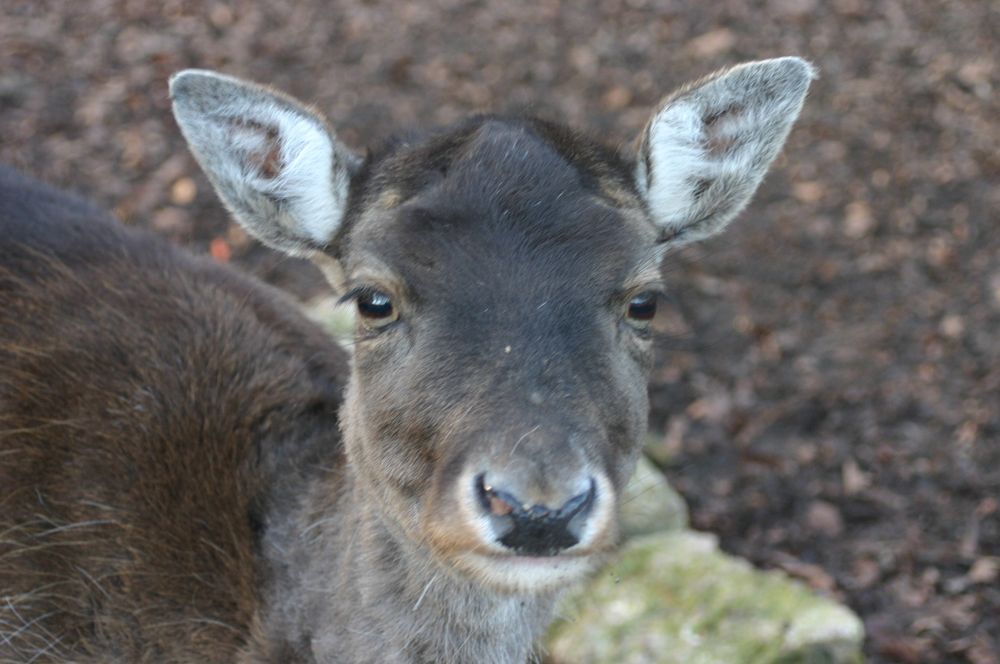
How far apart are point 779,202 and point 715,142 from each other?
14.1 ft

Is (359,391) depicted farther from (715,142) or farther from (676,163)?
(715,142)

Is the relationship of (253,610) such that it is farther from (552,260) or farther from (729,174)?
(729,174)

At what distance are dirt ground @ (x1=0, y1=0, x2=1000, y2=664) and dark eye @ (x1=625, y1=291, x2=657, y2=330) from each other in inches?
73.7

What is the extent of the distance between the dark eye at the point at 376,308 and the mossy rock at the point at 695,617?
73.5 inches

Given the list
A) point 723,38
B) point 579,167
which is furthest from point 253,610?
point 723,38

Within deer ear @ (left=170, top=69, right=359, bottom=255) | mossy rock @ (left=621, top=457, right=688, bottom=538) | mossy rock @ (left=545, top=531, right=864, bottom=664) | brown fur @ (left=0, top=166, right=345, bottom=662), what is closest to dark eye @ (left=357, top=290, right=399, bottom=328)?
deer ear @ (left=170, top=69, right=359, bottom=255)

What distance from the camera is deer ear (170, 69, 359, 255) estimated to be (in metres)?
3.58

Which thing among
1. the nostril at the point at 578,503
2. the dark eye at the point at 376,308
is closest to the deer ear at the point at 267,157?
the dark eye at the point at 376,308

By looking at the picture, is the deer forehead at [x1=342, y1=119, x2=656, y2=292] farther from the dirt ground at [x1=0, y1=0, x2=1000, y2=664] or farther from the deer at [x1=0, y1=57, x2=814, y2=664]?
the dirt ground at [x1=0, y1=0, x2=1000, y2=664]

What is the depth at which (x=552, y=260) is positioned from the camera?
10.6 ft

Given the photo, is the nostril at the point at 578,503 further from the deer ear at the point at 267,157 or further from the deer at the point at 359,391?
the deer ear at the point at 267,157

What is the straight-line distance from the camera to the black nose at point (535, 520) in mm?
2789

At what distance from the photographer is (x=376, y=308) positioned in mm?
3338

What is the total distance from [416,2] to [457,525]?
766 cm
